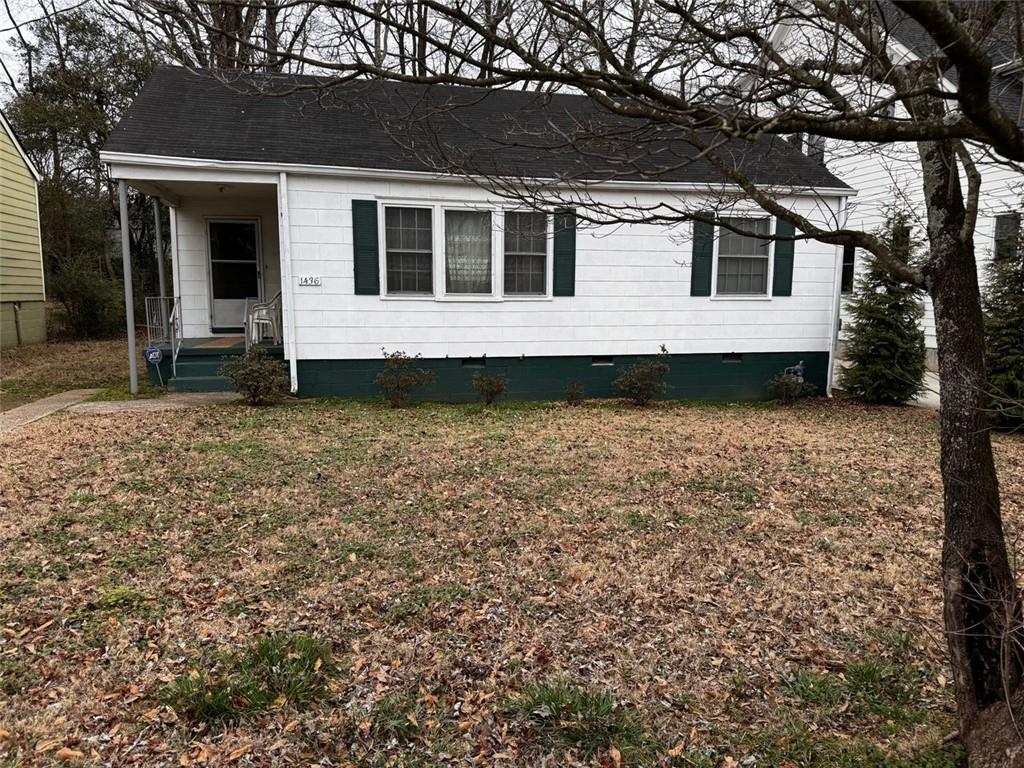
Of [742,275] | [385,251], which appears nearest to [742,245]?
[742,275]

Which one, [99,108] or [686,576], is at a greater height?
[99,108]

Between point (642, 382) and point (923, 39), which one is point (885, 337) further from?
point (923, 39)

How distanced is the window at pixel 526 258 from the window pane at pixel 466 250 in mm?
330

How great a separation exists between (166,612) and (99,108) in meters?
22.5

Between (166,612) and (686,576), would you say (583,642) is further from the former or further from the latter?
(166,612)

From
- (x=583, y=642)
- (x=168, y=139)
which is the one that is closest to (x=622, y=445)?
(x=583, y=642)

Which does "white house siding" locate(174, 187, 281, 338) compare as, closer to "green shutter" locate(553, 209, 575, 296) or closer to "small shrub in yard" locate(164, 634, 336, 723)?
"green shutter" locate(553, 209, 575, 296)

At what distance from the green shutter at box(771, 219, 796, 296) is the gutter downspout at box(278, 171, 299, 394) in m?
7.17

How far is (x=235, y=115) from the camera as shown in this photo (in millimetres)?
10172

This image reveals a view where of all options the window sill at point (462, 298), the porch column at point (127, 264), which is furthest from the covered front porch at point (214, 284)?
the window sill at point (462, 298)

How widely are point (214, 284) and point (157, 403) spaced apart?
9.43 ft

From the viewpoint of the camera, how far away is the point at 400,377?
930cm

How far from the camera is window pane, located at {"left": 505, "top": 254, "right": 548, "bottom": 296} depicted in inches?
396

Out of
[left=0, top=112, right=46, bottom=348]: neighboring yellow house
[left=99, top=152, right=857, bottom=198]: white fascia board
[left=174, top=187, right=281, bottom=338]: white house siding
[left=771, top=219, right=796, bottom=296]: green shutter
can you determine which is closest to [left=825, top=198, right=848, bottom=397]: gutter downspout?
[left=771, top=219, right=796, bottom=296]: green shutter
